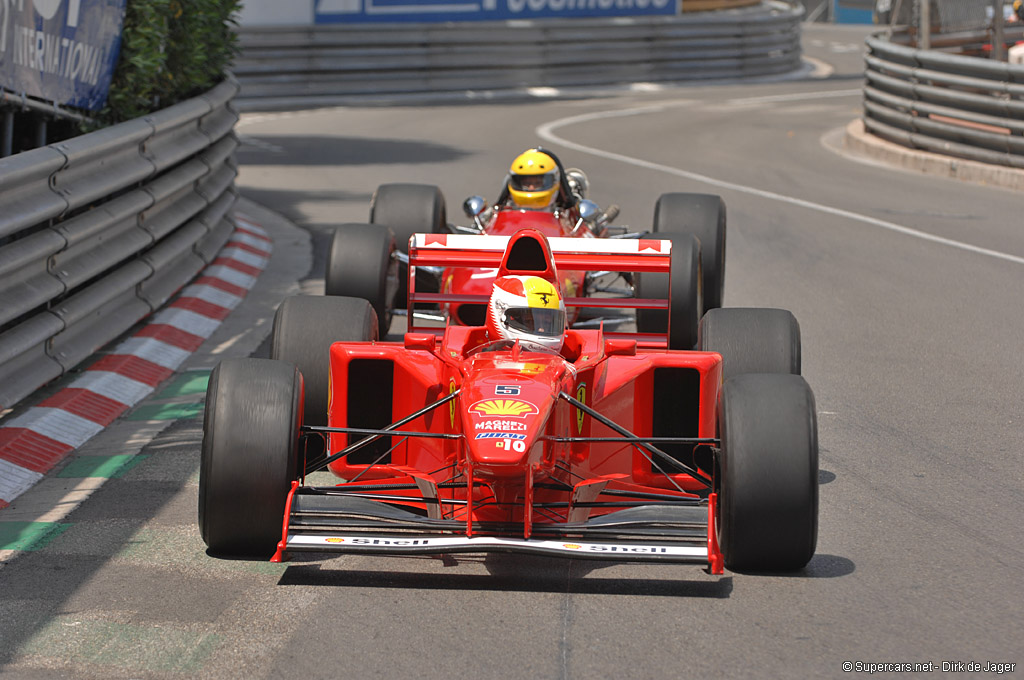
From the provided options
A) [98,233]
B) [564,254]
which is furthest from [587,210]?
[98,233]

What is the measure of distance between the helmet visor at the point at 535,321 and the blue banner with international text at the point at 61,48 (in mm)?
4083

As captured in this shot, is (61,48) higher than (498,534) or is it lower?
higher

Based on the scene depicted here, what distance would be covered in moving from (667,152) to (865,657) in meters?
16.6

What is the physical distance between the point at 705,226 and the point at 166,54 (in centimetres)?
461

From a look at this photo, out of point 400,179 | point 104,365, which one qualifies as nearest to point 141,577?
point 104,365

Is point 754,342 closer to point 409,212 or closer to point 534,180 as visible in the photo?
point 534,180

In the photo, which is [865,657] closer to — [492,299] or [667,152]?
[492,299]

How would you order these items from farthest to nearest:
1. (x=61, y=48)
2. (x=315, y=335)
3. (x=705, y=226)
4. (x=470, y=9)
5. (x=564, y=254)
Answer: (x=470, y=9), (x=705, y=226), (x=61, y=48), (x=564, y=254), (x=315, y=335)

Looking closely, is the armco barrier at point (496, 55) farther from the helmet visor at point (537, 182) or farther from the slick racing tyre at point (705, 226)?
the slick racing tyre at point (705, 226)

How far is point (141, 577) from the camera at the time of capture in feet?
18.3

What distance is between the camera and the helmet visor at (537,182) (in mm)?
10516

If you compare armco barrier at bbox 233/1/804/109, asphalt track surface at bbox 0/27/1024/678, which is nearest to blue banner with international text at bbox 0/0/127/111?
asphalt track surface at bbox 0/27/1024/678

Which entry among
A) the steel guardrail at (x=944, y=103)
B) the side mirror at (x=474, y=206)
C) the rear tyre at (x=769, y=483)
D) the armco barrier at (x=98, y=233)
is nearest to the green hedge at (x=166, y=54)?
the armco barrier at (x=98, y=233)

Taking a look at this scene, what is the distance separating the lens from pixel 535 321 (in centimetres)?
640
